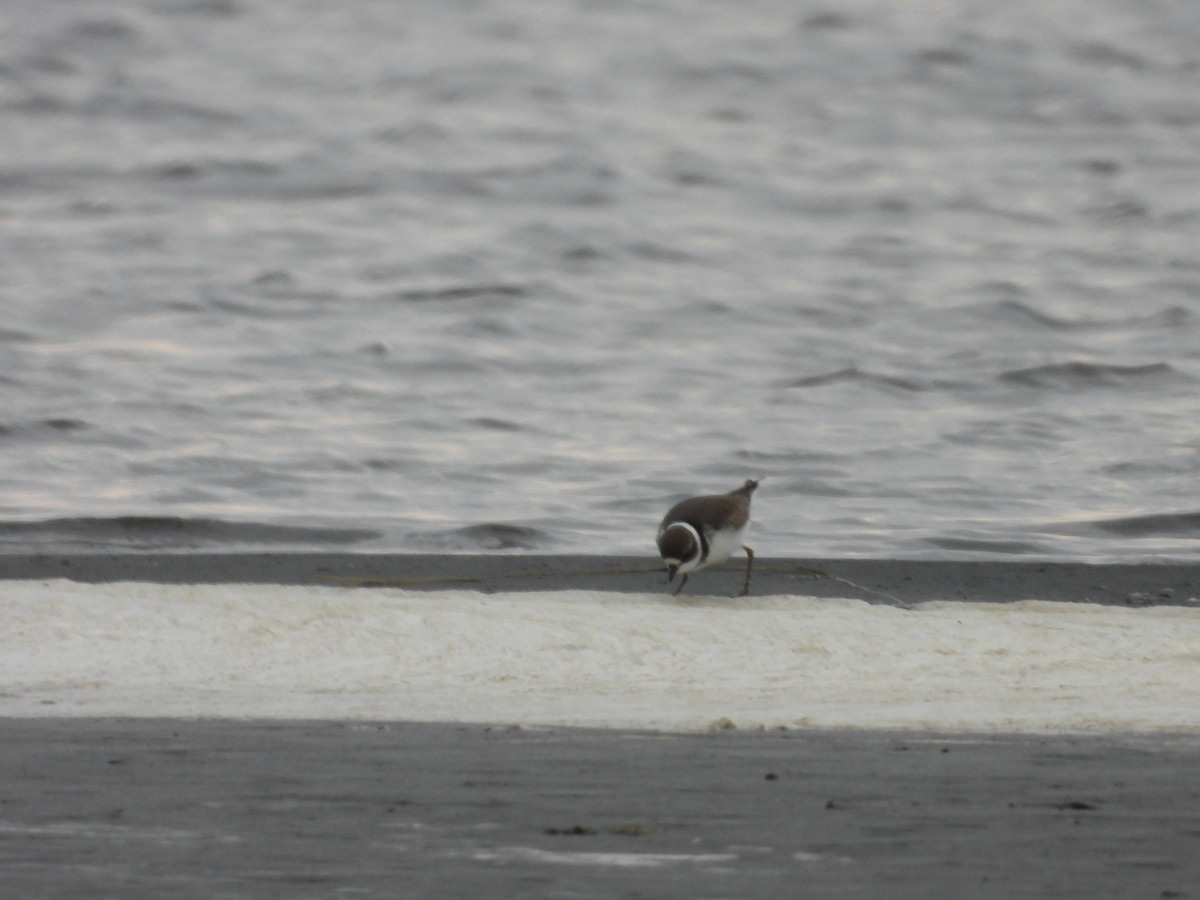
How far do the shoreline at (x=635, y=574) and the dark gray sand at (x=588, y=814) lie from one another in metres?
4.16

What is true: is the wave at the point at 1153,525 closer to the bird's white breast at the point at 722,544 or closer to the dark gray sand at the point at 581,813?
the bird's white breast at the point at 722,544

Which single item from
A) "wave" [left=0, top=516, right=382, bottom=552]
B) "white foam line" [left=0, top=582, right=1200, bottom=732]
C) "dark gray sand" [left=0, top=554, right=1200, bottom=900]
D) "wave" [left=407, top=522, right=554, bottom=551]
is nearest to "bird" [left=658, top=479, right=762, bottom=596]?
"white foam line" [left=0, top=582, right=1200, bottom=732]

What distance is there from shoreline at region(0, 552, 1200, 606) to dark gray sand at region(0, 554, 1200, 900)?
4.11m

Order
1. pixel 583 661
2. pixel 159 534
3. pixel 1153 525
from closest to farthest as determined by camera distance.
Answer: pixel 583 661 → pixel 159 534 → pixel 1153 525

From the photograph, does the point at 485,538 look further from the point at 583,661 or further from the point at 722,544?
the point at 583,661

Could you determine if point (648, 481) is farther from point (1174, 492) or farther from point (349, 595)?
point (349, 595)

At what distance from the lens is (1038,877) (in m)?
2.40

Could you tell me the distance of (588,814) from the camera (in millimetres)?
2887

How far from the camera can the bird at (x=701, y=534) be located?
7.84 metres

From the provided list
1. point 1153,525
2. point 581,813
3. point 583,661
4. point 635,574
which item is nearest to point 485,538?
point 635,574

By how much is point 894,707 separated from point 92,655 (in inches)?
101

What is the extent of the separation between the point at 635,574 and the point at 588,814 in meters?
5.91

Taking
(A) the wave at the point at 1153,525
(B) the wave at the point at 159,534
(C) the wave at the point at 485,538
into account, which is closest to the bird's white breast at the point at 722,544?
(C) the wave at the point at 485,538

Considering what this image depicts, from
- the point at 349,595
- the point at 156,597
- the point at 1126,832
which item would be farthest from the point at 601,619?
the point at 1126,832
